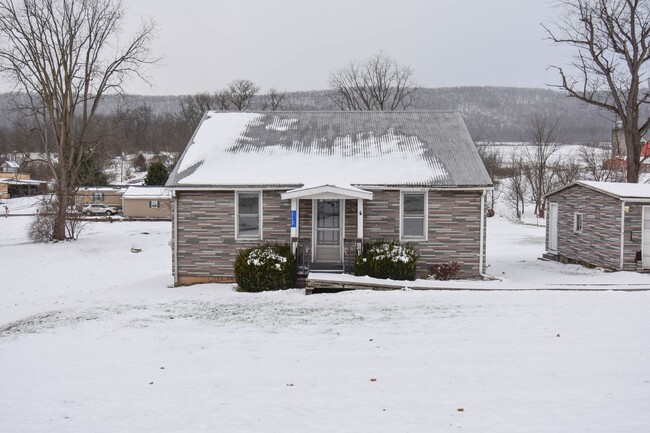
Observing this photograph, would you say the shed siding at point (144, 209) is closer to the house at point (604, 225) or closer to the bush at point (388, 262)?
the house at point (604, 225)

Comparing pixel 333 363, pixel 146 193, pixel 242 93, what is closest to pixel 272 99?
pixel 242 93

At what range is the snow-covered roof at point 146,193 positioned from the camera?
165ft

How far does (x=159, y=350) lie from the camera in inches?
369

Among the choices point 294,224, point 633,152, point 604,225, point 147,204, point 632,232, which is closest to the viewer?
point 294,224

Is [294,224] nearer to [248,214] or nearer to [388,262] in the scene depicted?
[248,214]

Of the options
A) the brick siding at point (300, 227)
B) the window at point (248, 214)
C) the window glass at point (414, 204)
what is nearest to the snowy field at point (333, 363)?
the brick siding at point (300, 227)

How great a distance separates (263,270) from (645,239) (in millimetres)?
12795

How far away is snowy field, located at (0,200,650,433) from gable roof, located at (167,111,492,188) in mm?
3874

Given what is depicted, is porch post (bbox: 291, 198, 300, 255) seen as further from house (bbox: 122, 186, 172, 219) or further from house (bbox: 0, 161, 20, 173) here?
house (bbox: 0, 161, 20, 173)

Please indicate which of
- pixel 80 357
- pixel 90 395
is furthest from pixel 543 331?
pixel 80 357

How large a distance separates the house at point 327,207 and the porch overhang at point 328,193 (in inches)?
1.6

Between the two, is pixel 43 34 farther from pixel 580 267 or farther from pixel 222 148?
pixel 580 267

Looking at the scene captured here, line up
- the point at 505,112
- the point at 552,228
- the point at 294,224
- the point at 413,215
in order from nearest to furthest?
the point at 294,224 → the point at 413,215 → the point at 552,228 → the point at 505,112

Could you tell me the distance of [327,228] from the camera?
1638cm
